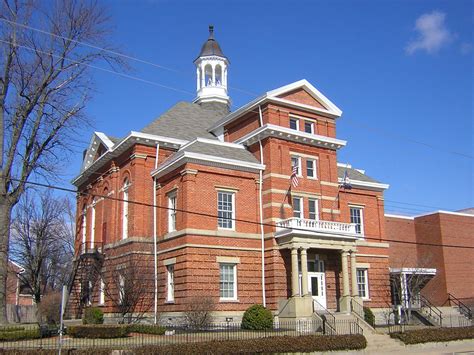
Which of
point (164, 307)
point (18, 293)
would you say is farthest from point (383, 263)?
point (18, 293)

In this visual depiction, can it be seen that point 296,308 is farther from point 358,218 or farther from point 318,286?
point 358,218

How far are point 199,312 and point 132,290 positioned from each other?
4.48 meters

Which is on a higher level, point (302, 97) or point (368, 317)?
point (302, 97)

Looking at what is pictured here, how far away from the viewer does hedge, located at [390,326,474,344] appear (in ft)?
93.4

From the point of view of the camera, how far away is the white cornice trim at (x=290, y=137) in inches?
1363

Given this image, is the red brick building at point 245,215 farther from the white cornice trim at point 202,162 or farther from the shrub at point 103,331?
the shrub at point 103,331

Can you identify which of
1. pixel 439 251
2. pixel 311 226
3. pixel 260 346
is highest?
pixel 311 226

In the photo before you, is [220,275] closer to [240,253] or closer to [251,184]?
[240,253]

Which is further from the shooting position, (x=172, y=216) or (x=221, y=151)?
(x=221, y=151)

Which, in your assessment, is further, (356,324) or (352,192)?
(352,192)

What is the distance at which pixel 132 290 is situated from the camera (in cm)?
3112

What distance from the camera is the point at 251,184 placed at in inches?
1363

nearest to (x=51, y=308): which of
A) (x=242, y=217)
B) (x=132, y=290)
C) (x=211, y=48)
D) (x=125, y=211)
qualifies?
(x=125, y=211)

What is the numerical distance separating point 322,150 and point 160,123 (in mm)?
11901
